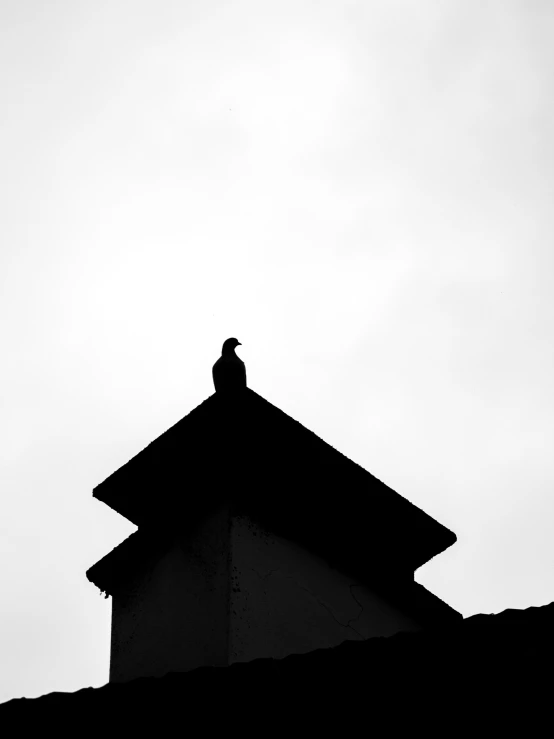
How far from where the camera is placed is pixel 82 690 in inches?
199

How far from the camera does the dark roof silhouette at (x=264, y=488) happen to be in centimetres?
838

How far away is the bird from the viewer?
332 inches

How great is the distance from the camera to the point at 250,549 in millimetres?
7992

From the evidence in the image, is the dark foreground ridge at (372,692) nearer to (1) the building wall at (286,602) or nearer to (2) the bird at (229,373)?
(1) the building wall at (286,602)

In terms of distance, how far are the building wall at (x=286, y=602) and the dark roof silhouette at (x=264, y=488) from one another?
148mm

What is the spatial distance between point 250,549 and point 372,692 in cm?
365

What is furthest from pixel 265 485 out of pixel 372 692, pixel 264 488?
pixel 372 692

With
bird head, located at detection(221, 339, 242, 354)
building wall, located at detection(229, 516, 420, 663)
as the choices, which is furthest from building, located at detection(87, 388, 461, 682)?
bird head, located at detection(221, 339, 242, 354)

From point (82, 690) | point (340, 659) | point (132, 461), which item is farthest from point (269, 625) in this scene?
Answer: point (340, 659)

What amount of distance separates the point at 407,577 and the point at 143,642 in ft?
7.63

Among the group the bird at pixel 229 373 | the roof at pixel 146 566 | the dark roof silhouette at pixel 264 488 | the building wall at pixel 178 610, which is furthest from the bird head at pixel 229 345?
the roof at pixel 146 566

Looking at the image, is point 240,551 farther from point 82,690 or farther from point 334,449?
point 82,690

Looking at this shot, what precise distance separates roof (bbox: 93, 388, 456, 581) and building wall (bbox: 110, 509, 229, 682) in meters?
0.29

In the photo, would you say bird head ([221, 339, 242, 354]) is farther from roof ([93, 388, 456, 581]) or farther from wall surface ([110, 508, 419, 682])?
wall surface ([110, 508, 419, 682])
